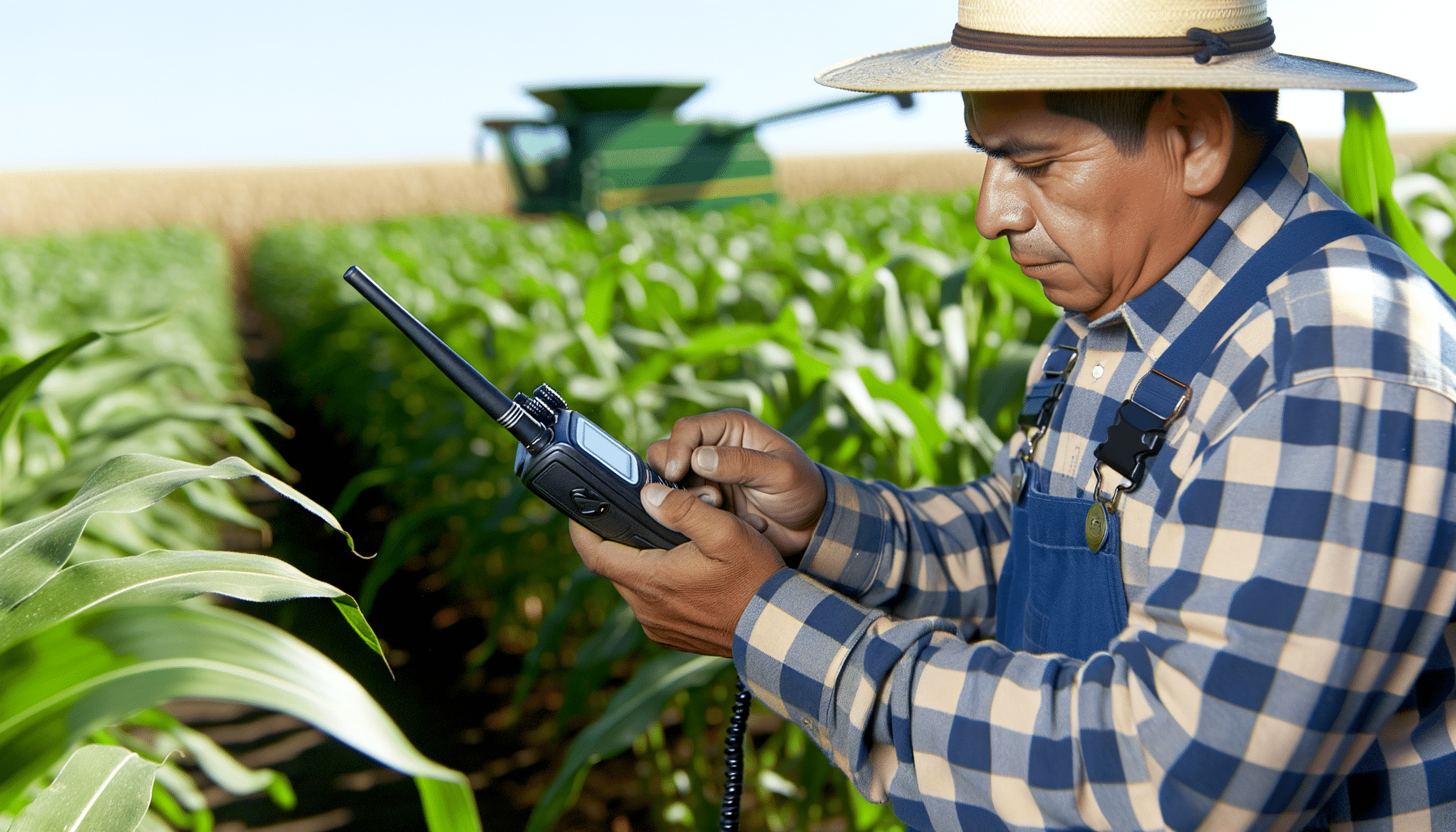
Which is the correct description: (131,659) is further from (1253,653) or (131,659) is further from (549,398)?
(1253,653)

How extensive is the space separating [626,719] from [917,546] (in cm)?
38

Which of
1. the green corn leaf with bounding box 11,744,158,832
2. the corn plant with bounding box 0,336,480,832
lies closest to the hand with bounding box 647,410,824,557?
the corn plant with bounding box 0,336,480,832

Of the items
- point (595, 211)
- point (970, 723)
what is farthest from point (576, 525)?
point (595, 211)

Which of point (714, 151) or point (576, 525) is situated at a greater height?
point (576, 525)

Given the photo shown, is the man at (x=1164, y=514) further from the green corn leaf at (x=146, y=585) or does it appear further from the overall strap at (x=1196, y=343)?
the green corn leaf at (x=146, y=585)

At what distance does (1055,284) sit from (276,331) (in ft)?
32.1

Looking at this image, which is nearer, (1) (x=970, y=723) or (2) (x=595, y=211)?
(1) (x=970, y=723)

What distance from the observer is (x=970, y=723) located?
678mm

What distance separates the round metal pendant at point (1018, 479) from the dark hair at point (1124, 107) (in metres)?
0.32

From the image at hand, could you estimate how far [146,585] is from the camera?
0.62 metres

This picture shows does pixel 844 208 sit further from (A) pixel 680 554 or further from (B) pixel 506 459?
(A) pixel 680 554

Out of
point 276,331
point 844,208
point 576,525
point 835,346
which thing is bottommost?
→ point 276,331

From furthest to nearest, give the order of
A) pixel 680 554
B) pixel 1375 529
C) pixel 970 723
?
1. pixel 680 554
2. pixel 970 723
3. pixel 1375 529

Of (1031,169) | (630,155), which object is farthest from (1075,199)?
(630,155)
